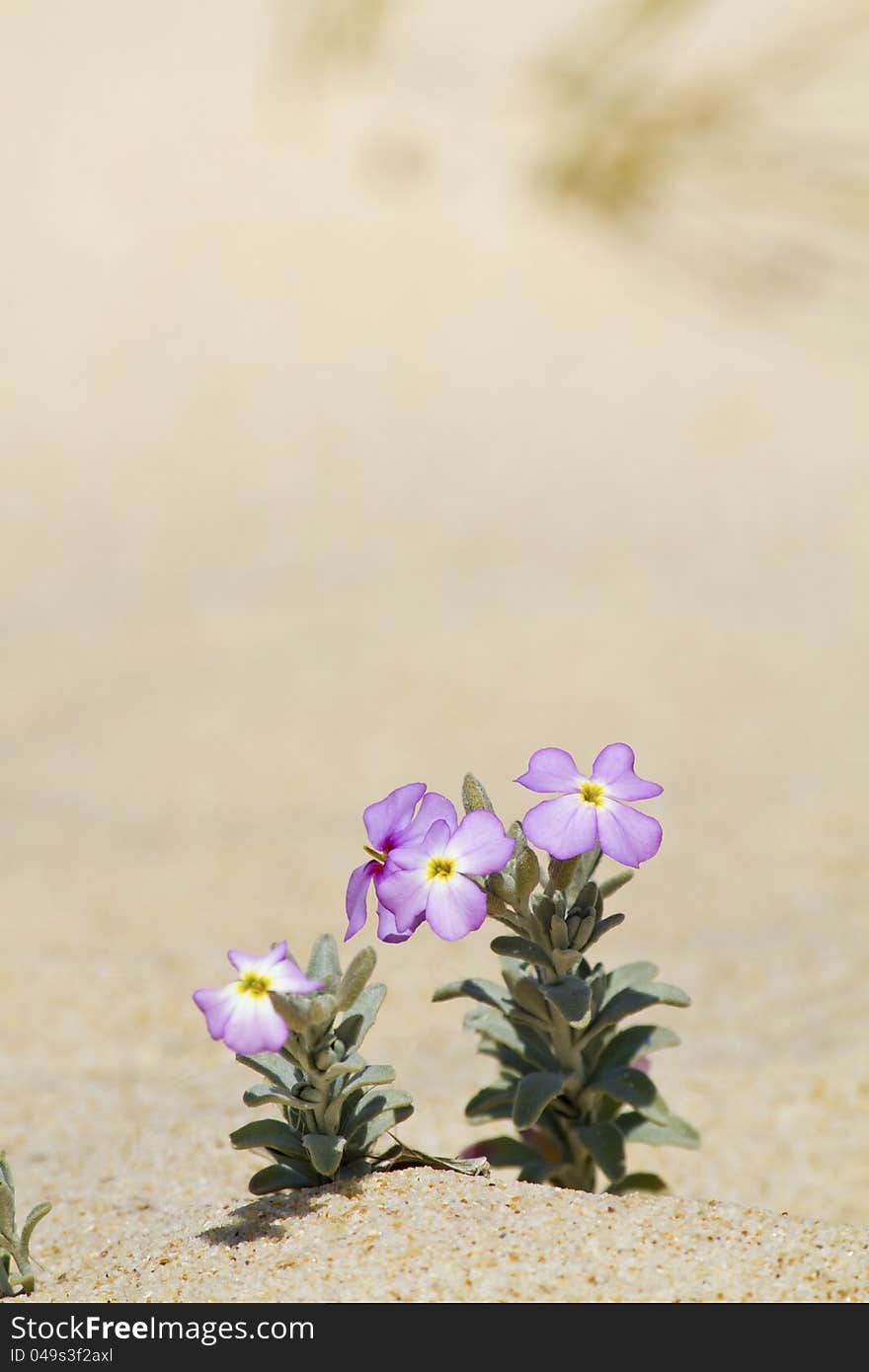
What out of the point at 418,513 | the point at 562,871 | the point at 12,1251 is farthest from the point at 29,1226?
the point at 418,513

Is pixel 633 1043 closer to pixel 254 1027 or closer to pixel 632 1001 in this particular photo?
pixel 632 1001

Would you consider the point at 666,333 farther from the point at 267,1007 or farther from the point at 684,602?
the point at 267,1007

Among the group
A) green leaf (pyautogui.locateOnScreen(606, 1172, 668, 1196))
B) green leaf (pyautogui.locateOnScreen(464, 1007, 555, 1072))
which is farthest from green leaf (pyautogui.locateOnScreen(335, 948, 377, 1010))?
green leaf (pyautogui.locateOnScreen(606, 1172, 668, 1196))

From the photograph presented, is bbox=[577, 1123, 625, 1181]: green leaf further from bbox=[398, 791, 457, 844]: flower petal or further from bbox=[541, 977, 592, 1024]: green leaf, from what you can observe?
bbox=[398, 791, 457, 844]: flower petal

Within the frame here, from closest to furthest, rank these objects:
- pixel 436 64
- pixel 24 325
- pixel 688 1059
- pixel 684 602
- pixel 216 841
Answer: pixel 688 1059
pixel 216 841
pixel 684 602
pixel 24 325
pixel 436 64

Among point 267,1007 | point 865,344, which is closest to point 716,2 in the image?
point 865,344
